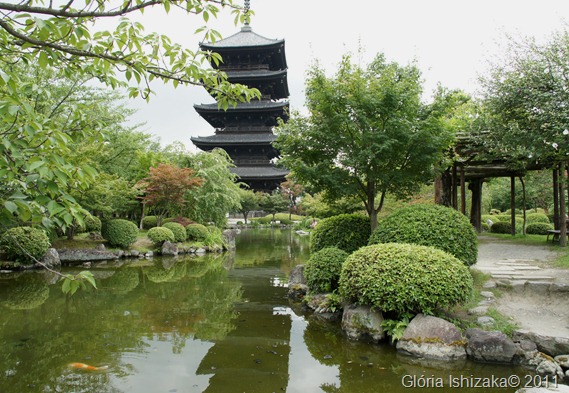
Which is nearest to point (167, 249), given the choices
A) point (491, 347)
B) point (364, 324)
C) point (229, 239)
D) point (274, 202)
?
point (229, 239)

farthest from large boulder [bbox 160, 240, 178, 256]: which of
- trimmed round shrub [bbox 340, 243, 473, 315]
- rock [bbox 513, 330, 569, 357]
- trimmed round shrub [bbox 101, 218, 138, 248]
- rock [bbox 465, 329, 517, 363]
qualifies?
rock [bbox 513, 330, 569, 357]

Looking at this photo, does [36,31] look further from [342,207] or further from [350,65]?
[342,207]

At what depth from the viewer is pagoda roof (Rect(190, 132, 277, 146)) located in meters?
31.6

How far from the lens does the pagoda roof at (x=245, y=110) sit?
3111 centimetres

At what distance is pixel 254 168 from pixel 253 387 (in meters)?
30.0

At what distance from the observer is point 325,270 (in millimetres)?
6715

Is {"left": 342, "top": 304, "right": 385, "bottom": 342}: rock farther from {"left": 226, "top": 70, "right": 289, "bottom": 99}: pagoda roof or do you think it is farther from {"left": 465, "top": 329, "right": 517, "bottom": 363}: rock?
{"left": 226, "top": 70, "right": 289, "bottom": 99}: pagoda roof

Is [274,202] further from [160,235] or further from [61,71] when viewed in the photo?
[61,71]

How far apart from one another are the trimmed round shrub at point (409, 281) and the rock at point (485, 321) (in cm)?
34

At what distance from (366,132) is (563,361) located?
177 inches

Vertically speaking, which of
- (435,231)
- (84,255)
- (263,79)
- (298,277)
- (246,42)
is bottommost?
(84,255)

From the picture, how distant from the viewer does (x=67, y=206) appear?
185 centimetres

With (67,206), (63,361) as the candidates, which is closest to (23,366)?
(63,361)

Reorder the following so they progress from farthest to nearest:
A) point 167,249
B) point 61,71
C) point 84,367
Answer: point 167,249 → point 84,367 → point 61,71
